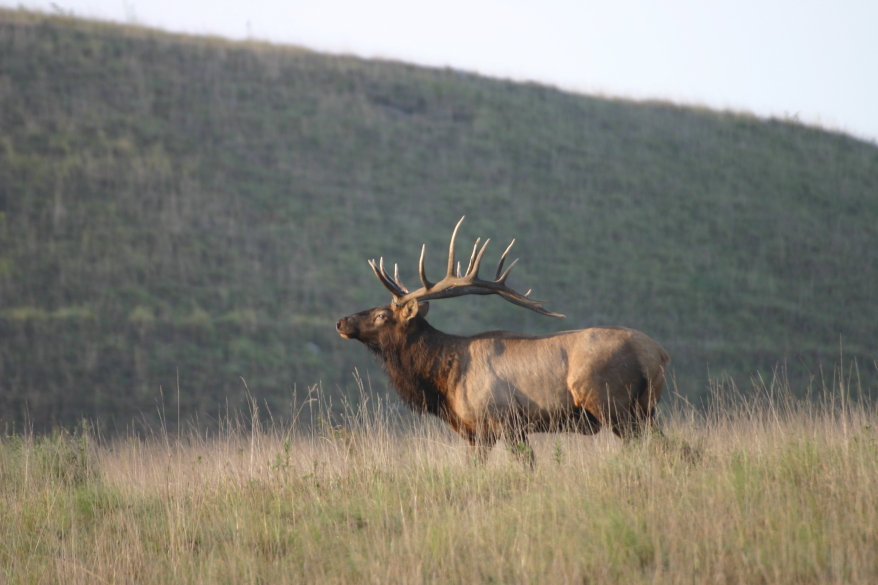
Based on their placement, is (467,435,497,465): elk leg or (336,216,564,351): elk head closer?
(467,435,497,465): elk leg

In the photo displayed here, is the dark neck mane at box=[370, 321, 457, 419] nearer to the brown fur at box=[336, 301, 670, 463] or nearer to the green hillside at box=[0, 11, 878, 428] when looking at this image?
the brown fur at box=[336, 301, 670, 463]

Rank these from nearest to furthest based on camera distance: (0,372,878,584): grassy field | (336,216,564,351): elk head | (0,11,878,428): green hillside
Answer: (0,372,878,584): grassy field, (336,216,564,351): elk head, (0,11,878,428): green hillside

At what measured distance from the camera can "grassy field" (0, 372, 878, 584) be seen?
413 centimetres

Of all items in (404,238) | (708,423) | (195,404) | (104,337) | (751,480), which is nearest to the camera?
(751,480)

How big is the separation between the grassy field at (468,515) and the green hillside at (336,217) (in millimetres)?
8569

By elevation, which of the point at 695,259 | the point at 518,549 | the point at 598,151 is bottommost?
the point at 518,549

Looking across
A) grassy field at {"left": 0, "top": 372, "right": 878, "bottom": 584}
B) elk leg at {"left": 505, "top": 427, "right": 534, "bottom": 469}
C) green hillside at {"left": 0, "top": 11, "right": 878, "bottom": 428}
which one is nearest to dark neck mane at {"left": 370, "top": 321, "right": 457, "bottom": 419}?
grassy field at {"left": 0, "top": 372, "right": 878, "bottom": 584}

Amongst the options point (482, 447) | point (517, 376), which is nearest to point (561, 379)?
point (517, 376)

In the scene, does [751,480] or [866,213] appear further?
[866,213]

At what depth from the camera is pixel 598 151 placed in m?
33.7

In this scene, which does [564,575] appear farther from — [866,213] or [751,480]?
[866,213]

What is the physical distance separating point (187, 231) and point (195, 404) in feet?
28.5

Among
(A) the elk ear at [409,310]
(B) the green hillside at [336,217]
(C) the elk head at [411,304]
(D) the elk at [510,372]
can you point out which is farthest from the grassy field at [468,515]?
(B) the green hillside at [336,217]

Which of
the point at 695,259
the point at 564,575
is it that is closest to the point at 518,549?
the point at 564,575
